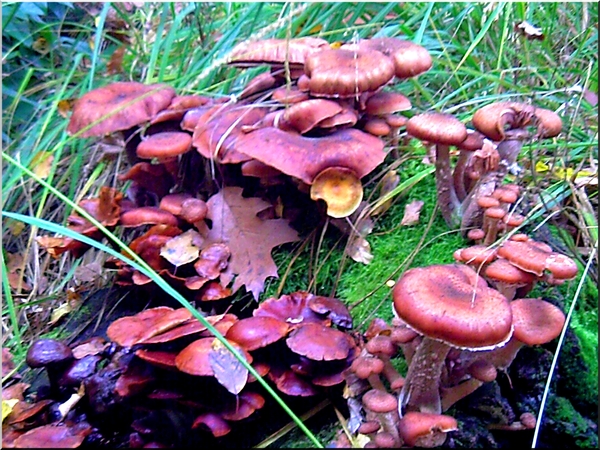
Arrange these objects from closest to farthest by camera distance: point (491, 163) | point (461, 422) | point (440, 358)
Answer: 1. point (440, 358)
2. point (461, 422)
3. point (491, 163)

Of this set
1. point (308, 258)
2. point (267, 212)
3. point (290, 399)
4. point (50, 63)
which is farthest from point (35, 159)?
point (290, 399)

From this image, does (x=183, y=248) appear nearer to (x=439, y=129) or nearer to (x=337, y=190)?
(x=337, y=190)

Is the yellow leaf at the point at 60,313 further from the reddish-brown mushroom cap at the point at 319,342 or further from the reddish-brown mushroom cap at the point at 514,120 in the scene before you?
the reddish-brown mushroom cap at the point at 514,120

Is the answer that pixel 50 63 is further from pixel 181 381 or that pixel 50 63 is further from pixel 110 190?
pixel 181 381

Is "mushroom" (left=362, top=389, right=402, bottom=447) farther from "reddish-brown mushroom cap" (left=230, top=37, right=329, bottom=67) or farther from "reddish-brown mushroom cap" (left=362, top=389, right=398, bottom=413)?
"reddish-brown mushroom cap" (left=230, top=37, right=329, bottom=67)

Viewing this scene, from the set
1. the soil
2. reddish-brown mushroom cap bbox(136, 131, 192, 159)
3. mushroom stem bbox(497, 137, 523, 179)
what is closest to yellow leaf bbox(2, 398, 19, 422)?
the soil
